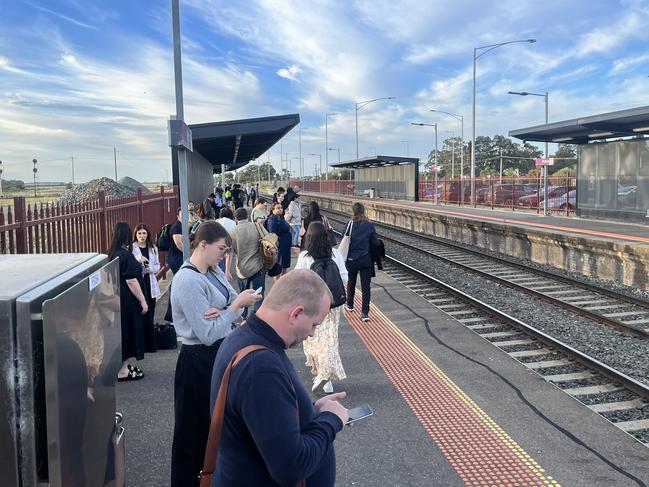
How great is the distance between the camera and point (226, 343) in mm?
2170

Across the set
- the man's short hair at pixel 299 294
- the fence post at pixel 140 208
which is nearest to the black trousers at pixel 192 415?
the man's short hair at pixel 299 294

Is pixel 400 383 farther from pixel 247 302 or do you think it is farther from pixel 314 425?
pixel 314 425

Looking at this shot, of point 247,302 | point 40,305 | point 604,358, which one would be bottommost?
point 604,358

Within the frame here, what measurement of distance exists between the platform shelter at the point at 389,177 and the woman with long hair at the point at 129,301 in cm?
3583

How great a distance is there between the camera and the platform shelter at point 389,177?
41156 millimetres

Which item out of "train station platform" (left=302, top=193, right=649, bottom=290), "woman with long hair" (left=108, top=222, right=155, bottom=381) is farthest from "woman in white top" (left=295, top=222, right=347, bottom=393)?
"train station platform" (left=302, top=193, right=649, bottom=290)

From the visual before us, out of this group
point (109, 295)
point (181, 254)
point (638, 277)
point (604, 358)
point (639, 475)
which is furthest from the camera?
point (638, 277)

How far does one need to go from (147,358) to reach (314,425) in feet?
16.8

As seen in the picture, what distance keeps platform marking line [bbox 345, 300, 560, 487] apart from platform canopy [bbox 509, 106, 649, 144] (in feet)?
41.7

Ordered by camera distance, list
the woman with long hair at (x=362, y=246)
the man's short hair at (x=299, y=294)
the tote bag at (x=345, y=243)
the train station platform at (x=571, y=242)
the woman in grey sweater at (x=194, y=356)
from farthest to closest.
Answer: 1. the train station platform at (x=571, y=242)
2. the woman with long hair at (x=362, y=246)
3. the tote bag at (x=345, y=243)
4. the woman in grey sweater at (x=194, y=356)
5. the man's short hair at (x=299, y=294)

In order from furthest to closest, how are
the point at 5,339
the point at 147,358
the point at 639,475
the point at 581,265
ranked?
the point at 581,265 → the point at 147,358 → the point at 639,475 → the point at 5,339

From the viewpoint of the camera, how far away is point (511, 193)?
109 ft

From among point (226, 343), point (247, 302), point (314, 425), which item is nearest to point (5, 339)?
point (226, 343)

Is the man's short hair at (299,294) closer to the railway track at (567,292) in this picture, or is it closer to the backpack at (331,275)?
the backpack at (331,275)
